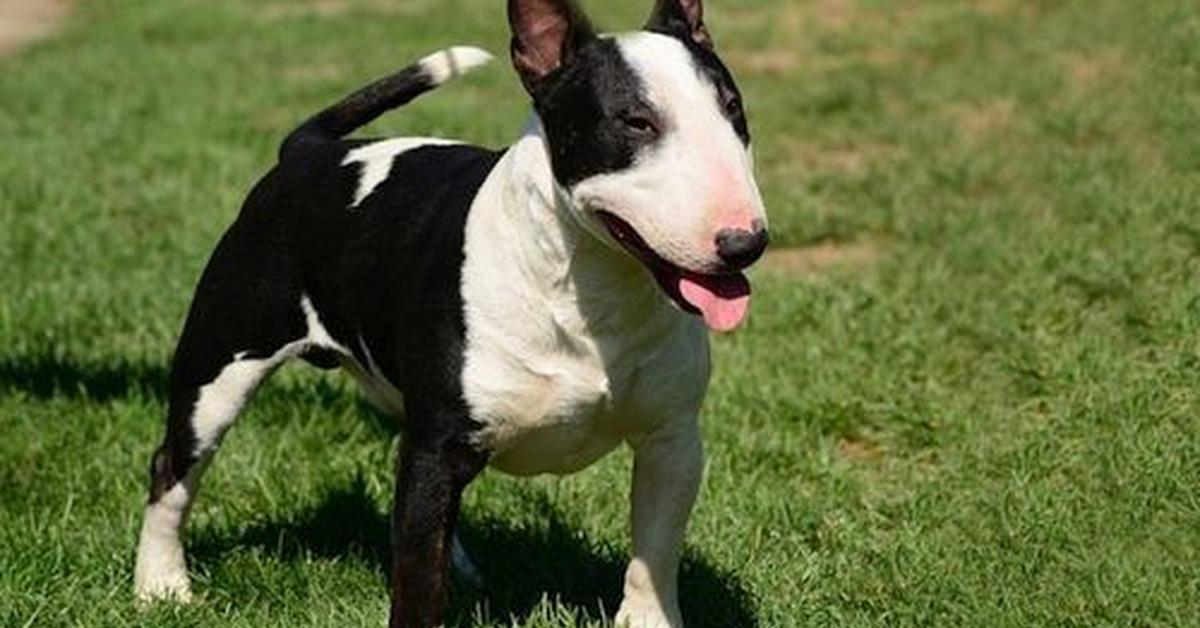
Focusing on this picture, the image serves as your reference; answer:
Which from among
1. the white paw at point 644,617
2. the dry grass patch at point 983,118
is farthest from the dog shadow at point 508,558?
the dry grass patch at point 983,118

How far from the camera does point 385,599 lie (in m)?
4.50

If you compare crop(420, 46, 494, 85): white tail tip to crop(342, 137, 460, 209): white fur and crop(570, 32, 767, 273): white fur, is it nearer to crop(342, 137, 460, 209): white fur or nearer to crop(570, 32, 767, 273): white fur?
crop(342, 137, 460, 209): white fur

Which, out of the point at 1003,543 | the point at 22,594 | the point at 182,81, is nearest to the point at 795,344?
the point at 1003,543

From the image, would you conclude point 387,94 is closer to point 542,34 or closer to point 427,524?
point 542,34

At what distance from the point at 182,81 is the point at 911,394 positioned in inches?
281

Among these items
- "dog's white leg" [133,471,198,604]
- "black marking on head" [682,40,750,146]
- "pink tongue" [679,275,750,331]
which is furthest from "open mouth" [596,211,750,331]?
Answer: "dog's white leg" [133,471,198,604]

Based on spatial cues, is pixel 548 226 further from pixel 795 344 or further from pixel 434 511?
pixel 795 344

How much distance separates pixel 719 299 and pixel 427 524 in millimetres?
812

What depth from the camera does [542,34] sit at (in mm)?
3674

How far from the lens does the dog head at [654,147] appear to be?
328cm

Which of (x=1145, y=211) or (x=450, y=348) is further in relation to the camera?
(x=1145, y=211)

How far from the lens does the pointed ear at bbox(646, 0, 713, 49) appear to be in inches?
146

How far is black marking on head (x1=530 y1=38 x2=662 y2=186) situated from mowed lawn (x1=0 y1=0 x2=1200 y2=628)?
118 cm

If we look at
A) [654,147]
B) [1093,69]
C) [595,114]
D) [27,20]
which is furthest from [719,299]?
[27,20]
